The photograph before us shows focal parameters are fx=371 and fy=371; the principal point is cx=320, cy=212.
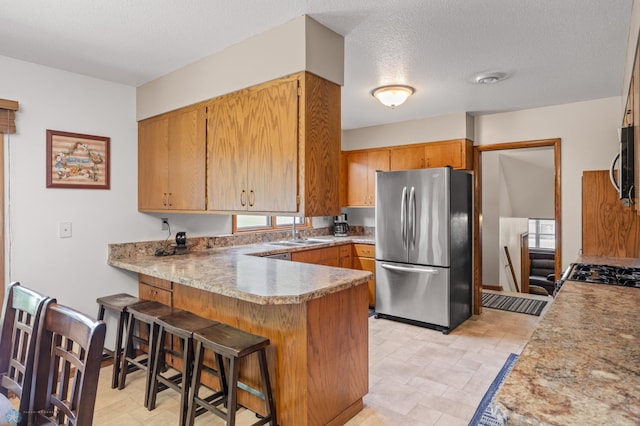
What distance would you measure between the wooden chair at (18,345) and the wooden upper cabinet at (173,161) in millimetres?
1430

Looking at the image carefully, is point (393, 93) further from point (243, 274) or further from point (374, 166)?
point (243, 274)

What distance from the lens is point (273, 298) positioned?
1.86 meters

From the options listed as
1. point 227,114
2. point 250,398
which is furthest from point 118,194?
point 250,398

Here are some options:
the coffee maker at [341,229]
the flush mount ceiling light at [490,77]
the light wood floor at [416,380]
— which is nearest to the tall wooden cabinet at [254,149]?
the light wood floor at [416,380]

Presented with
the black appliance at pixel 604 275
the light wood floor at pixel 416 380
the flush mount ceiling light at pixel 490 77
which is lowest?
the light wood floor at pixel 416 380

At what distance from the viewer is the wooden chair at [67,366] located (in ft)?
3.67

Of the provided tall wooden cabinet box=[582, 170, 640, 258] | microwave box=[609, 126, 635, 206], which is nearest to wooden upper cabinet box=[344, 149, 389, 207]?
tall wooden cabinet box=[582, 170, 640, 258]

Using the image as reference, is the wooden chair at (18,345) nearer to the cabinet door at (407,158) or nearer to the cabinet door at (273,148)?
the cabinet door at (273,148)

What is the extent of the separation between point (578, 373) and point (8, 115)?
3.41 meters

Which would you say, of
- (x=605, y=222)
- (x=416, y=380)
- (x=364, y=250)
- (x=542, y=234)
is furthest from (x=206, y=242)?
(x=542, y=234)

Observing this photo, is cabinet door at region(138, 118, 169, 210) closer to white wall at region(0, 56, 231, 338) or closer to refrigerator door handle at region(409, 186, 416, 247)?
white wall at region(0, 56, 231, 338)

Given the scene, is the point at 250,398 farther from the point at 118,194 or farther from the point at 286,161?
the point at 118,194

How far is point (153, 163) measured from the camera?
3.19 m

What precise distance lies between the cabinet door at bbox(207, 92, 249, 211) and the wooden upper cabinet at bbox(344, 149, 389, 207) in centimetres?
263
